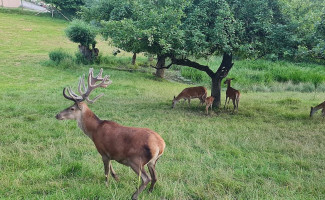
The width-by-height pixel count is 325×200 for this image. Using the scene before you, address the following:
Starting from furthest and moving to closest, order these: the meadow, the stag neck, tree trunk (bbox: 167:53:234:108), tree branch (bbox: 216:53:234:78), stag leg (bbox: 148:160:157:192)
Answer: tree branch (bbox: 216:53:234:78), tree trunk (bbox: 167:53:234:108), the stag neck, the meadow, stag leg (bbox: 148:160:157:192)

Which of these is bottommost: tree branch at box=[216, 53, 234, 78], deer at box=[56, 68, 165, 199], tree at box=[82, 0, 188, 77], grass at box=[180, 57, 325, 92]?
grass at box=[180, 57, 325, 92]

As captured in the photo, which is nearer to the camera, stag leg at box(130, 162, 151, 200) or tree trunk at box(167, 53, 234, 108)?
stag leg at box(130, 162, 151, 200)

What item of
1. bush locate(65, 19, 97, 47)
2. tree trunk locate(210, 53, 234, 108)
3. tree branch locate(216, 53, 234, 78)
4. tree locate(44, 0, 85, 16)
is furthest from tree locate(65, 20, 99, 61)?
tree locate(44, 0, 85, 16)

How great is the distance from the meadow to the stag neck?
0.59 metres

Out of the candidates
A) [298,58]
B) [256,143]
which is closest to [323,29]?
[298,58]

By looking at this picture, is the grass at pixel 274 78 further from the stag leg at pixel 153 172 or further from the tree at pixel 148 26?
the stag leg at pixel 153 172

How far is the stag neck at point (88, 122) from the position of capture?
15.5ft

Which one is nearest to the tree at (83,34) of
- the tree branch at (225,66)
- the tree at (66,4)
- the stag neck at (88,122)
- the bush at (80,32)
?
the bush at (80,32)

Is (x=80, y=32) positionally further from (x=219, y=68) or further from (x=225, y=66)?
(x=225, y=66)

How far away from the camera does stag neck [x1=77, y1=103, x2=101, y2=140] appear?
15.5ft

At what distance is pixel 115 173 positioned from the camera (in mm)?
4676

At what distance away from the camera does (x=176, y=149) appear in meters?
6.27

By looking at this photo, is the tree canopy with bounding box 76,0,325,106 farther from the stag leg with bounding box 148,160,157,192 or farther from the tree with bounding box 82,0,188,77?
the stag leg with bounding box 148,160,157,192

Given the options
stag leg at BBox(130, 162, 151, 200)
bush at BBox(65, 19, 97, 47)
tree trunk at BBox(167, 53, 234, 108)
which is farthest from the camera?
bush at BBox(65, 19, 97, 47)
